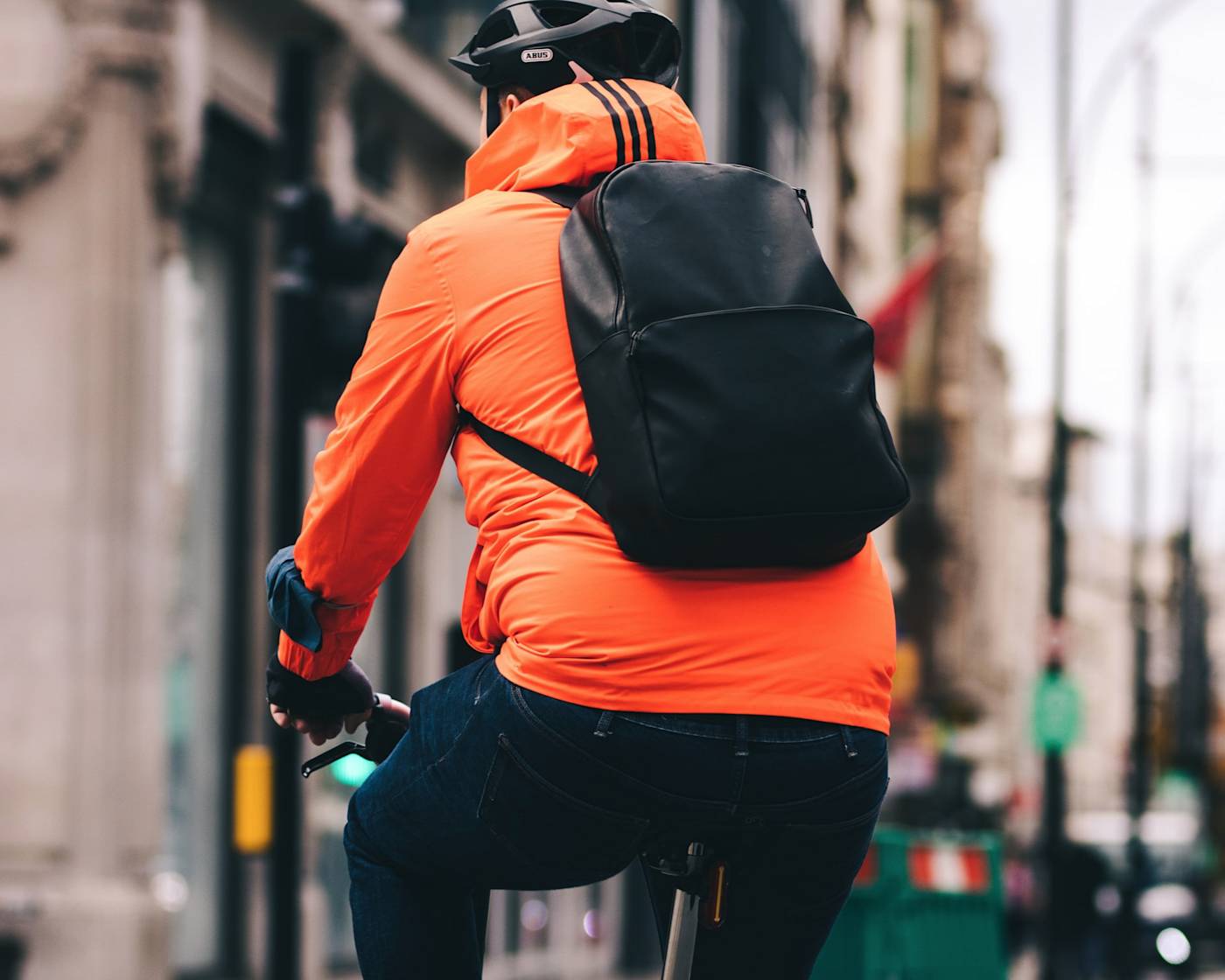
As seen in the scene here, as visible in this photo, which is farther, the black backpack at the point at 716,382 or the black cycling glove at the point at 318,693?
the black cycling glove at the point at 318,693

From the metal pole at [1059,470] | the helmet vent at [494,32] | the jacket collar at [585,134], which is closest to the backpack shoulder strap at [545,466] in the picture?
the jacket collar at [585,134]

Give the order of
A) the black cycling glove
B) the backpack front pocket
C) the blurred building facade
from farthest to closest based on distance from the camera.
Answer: the blurred building facade < the black cycling glove < the backpack front pocket

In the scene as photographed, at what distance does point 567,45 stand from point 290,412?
417 cm

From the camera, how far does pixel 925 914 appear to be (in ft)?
23.0

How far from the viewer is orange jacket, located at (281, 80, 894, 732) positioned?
2.28 metres

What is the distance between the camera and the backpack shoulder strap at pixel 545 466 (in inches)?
91.6

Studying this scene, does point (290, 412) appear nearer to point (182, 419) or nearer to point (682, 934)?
point (682, 934)

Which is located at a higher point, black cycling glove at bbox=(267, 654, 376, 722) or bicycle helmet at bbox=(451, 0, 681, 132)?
bicycle helmet at bbox=(451, 0, 681, 132)

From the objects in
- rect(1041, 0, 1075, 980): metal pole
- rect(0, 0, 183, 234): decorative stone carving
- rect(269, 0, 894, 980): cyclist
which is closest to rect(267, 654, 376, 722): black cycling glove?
rect(269, 0, 894, 980): cyclist

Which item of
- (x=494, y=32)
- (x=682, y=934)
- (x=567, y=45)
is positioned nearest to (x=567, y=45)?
(x=567, y=45)

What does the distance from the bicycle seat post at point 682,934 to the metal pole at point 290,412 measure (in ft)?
13.7

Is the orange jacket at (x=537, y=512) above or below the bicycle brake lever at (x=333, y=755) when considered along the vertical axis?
above

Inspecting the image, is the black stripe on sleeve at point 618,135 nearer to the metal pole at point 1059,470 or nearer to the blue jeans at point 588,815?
the blue jeans at point 588,815

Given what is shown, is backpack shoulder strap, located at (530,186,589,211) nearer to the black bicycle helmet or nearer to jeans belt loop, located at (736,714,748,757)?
the black bicycle helmet
